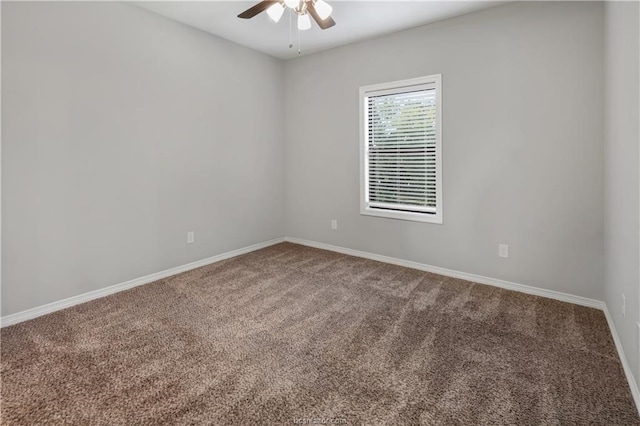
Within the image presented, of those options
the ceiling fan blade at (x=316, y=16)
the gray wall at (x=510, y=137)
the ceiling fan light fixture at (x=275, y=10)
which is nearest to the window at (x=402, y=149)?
the gray wall at (x=510, y=137)

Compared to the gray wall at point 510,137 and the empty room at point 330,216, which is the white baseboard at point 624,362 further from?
the gray wall at point 510,137

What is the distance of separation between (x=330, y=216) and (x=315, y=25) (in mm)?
2320

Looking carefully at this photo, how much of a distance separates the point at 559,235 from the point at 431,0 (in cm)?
242

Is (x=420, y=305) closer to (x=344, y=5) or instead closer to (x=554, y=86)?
(x=554, y=86)

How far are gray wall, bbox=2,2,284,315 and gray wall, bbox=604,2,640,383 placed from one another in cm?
363

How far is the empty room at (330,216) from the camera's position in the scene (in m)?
1.79

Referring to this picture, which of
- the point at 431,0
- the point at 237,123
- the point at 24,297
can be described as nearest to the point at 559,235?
the point at 431,0

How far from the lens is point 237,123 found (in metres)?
4.21

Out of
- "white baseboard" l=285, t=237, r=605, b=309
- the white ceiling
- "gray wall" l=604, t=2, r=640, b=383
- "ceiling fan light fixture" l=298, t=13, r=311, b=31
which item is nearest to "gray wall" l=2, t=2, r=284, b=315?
the white ceiling

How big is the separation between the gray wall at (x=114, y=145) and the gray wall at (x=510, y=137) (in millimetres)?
1627

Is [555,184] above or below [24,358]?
above

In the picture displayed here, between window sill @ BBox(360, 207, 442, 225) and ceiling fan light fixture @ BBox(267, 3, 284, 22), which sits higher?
ceiling fan light fixture @ BBox(267, 3, 284, 22)

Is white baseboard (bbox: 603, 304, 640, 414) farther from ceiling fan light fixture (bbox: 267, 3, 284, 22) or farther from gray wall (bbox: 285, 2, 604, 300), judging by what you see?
ceiling fan light fixture (bbox: 267, 3, 284, 22)

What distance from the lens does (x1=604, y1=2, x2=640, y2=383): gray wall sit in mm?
1721
